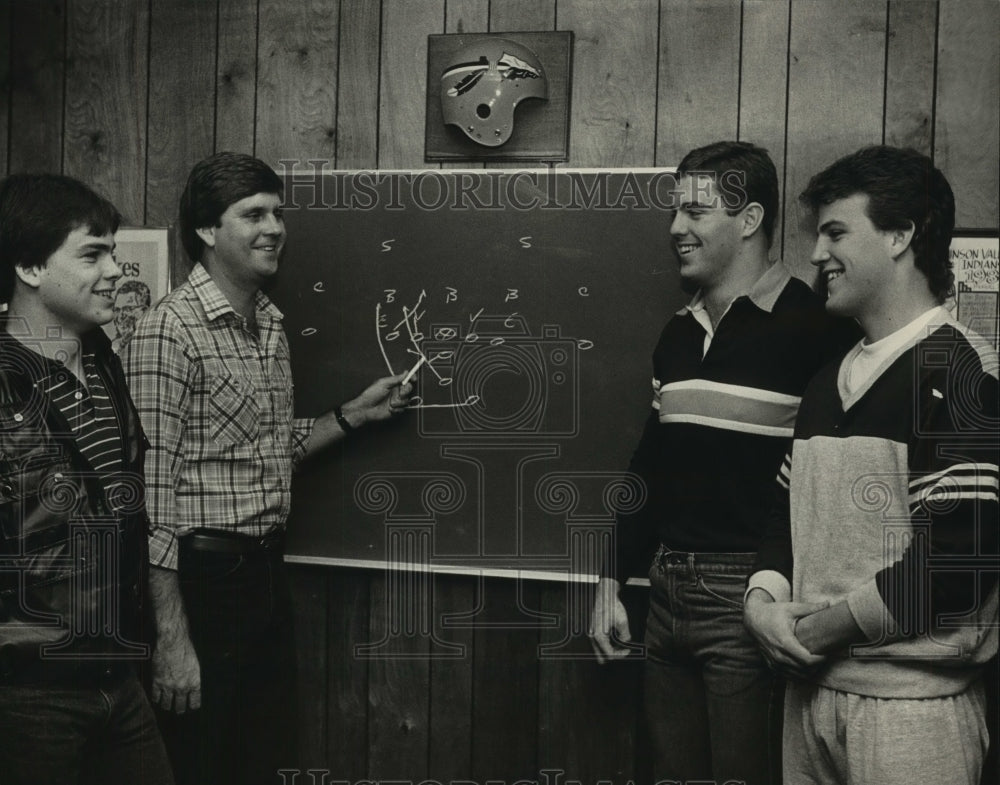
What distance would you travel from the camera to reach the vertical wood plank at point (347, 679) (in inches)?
98.3

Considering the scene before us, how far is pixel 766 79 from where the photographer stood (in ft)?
7.55

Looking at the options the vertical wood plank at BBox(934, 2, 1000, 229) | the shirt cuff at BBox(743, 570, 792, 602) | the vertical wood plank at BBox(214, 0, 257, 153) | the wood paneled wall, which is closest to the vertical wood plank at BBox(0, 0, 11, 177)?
the wood paneled wall

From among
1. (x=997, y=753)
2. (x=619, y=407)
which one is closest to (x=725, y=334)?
(x=619, y=407)

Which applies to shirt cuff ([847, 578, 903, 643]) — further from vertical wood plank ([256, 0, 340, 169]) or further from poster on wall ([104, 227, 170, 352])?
poster on wall ([104, 227, 170, 352])

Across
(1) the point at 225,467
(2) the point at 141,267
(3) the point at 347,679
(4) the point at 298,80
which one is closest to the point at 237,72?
(4) the point at 298,80

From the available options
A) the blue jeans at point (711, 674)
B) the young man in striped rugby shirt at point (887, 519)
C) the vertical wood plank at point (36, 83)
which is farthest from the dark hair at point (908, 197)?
the vertical wood plank at point (36, 83)

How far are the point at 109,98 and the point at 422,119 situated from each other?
832mm

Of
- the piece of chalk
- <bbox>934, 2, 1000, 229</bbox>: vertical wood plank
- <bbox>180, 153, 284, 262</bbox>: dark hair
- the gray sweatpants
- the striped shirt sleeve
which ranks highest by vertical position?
<bbox>934, 2, 1000, 229</bbox>: vertical wood plank

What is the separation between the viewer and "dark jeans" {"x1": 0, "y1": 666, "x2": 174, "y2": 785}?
184 centimetres

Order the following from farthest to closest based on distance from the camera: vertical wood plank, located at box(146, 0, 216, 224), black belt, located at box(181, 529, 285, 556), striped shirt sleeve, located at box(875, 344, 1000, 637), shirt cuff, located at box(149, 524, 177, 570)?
1. vertical wood plank, located at box(146, 0, 216, 224)
2. black belt, located at box(181, 529, 285, 556)
3. shirt cuff, located at box(149, 524, 177, 570)
4. striped shirt sleeve, located at box(875, 344, 1000, 637)

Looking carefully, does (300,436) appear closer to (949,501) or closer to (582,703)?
(582,703)

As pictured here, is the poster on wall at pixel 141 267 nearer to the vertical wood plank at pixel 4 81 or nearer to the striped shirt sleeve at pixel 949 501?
the vertical wood plank at pixel 4 81

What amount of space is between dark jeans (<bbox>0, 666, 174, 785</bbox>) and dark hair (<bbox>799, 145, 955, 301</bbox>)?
1669mm

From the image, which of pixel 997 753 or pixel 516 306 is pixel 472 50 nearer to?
pixel 516 306
